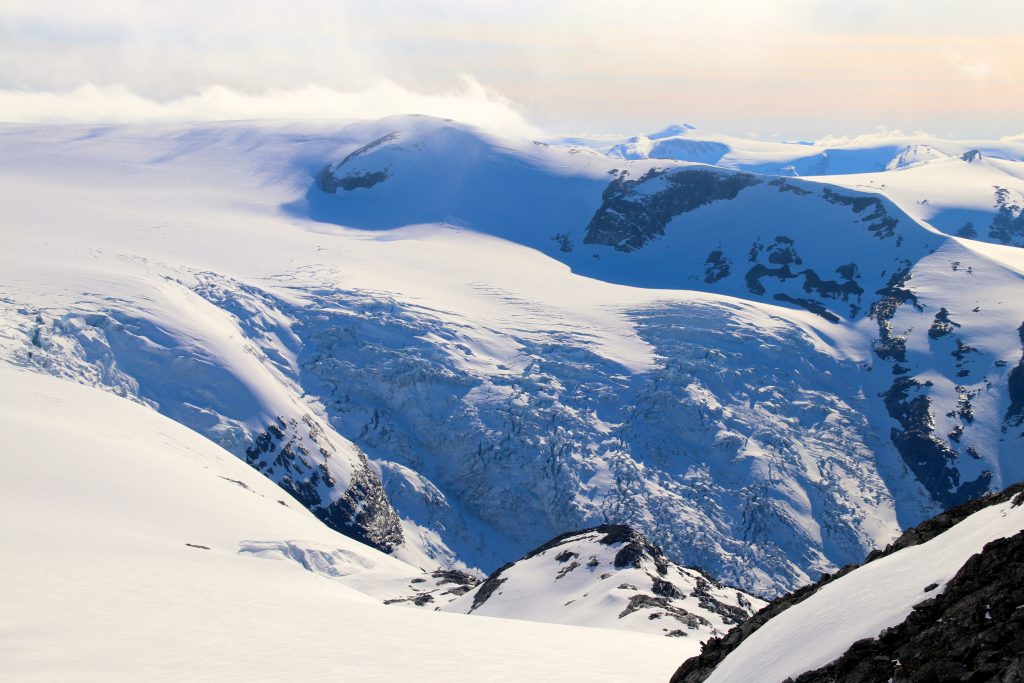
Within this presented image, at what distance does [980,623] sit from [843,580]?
15.9 feet

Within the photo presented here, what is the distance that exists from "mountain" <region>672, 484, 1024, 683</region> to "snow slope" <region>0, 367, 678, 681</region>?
8.31 m

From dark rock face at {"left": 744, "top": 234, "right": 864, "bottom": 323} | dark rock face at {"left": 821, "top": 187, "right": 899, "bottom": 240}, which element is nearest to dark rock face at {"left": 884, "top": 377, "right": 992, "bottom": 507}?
dark rock face at {"left": 744, "top": 234, "right": 864, "bottom": 323}

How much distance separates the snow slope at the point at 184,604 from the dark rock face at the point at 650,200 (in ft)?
393

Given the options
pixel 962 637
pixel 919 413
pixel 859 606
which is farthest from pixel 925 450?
pixel 962 637

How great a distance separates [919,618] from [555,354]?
108 meters

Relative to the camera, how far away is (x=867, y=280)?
514 ft

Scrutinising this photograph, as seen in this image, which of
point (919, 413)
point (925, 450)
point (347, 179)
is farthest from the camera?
point (347, 179)

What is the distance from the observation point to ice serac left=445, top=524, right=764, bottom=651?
156ft

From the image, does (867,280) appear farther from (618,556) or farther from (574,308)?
(618,556)

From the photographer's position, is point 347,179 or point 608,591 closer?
point 608,591

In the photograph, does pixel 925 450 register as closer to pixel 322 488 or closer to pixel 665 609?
pixel 322 488

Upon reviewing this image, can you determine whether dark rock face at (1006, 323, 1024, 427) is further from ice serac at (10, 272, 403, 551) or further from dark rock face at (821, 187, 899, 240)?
ice serac at (10, 272, 403, 551)

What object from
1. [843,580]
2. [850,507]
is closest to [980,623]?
[843,580]

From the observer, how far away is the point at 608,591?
51.4 metres
